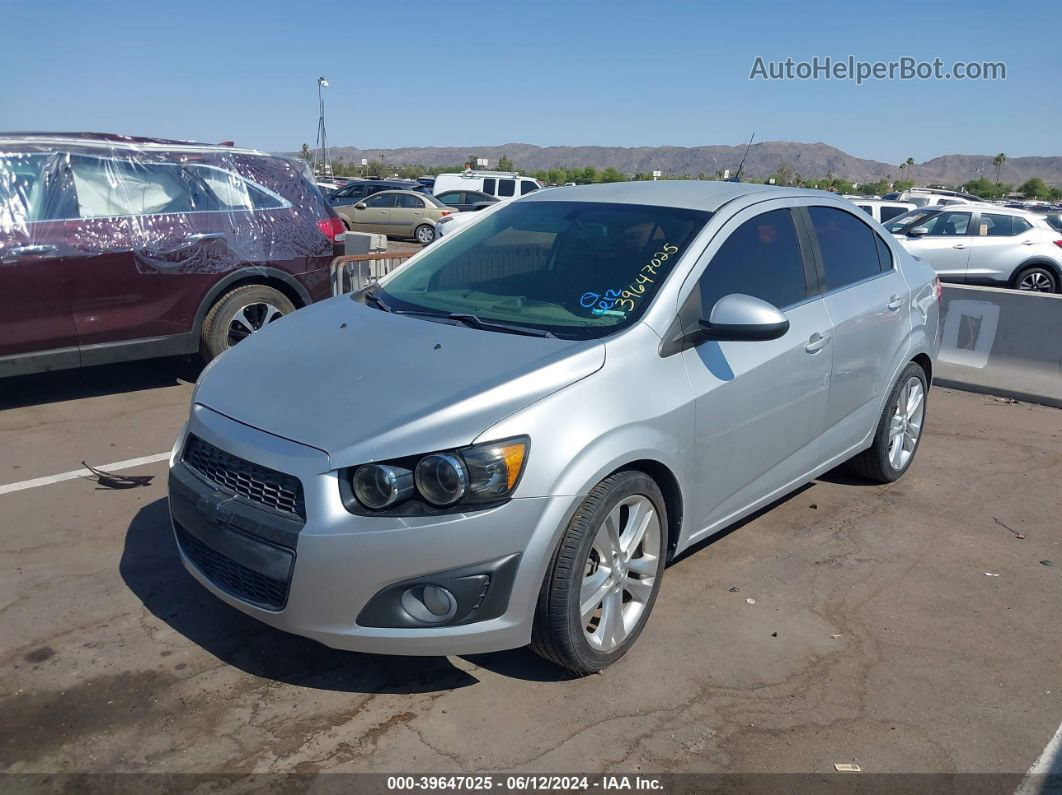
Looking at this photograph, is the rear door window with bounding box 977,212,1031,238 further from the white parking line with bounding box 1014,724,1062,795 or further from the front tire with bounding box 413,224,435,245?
the front tire with bounding box 413,224,435,245

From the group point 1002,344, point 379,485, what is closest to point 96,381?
point 379,485

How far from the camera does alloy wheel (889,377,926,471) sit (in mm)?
5459

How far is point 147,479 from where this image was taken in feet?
17.0

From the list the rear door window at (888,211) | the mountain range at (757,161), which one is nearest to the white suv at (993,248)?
the rear door window at (888,211)

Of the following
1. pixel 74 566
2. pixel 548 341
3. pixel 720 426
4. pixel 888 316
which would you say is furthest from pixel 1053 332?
pixel 74 566

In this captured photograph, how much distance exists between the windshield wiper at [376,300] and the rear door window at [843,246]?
2.28 metres

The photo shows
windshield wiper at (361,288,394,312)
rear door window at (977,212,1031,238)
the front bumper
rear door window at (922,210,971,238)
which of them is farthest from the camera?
rear door window at (922,210,971,238)

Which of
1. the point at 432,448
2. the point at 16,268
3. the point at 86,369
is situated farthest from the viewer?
the point at 86,369

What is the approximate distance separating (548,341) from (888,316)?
2576 millimetres

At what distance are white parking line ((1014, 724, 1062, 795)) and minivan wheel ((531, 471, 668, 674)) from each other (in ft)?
4.57

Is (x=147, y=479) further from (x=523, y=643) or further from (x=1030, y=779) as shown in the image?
(x=1030, y=779)

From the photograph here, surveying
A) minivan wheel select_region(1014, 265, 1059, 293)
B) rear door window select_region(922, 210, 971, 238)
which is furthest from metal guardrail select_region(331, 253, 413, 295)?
minivan wheel select_region(1014, 265, 1059, 293)

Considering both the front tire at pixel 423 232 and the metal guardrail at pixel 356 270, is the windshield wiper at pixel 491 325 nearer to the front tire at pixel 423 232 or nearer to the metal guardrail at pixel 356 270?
the metal guardrail at pixel 356 270

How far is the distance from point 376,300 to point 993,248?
43.7 feet
